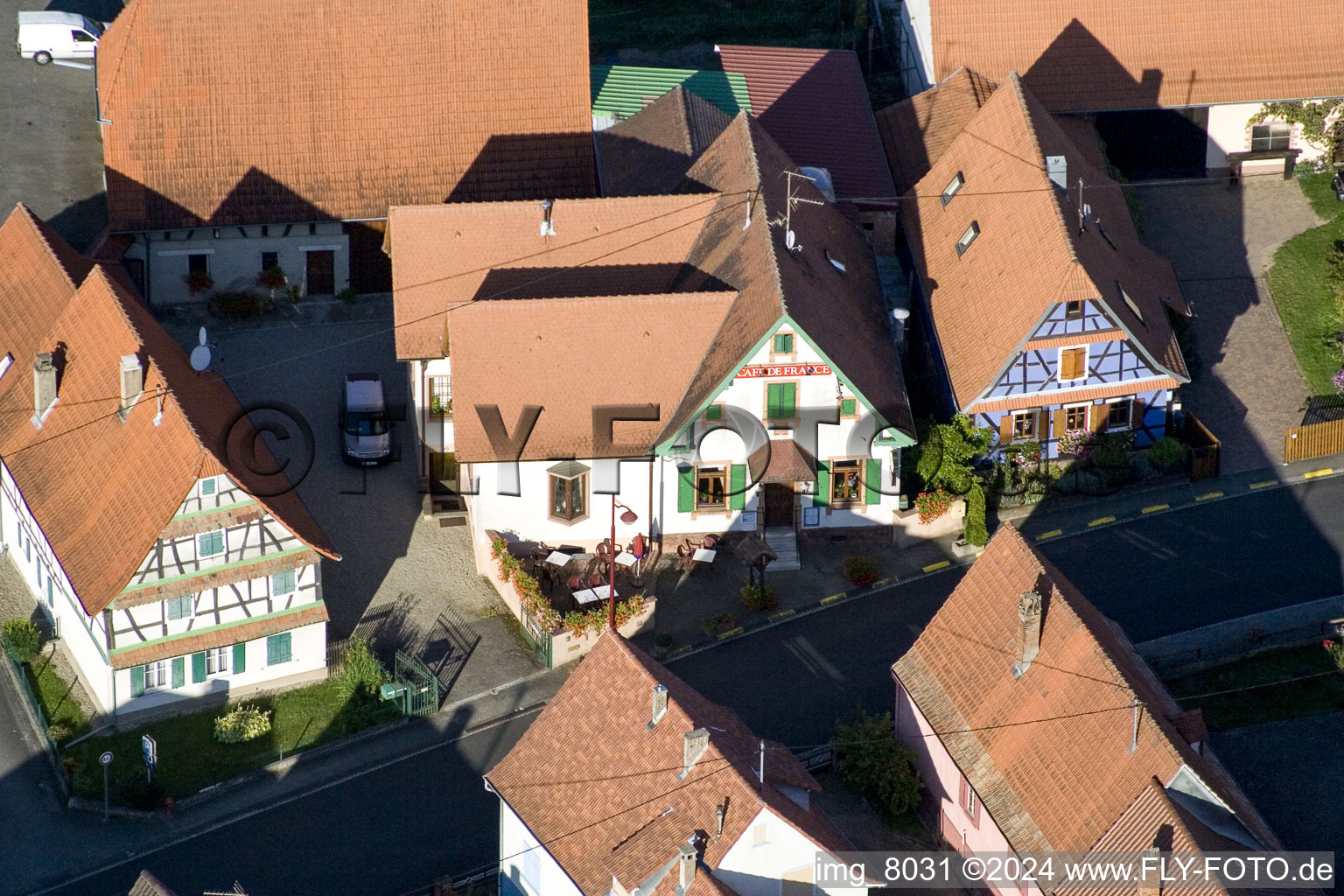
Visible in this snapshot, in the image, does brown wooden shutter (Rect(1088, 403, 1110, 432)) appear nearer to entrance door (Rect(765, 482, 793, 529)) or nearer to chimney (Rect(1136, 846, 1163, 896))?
entrance door (Rect(765, 482, 793, 529))

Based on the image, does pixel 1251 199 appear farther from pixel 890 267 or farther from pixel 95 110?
pixel 95 110

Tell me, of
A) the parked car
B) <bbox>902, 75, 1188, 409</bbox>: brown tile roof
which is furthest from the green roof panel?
the parked car

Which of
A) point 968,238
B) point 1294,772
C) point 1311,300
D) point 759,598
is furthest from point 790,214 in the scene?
point 1294,772

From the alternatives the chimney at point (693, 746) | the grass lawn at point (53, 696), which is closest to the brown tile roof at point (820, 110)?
the chimney at point (693, 746)

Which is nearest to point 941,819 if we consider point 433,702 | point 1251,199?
point 433,702

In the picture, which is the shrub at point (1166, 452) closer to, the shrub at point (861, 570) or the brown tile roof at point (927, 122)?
the shrub at point (861, 570)

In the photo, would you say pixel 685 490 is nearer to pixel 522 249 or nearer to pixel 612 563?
pixel 612 563

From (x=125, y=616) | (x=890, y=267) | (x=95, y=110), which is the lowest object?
(x=125, y=616)
